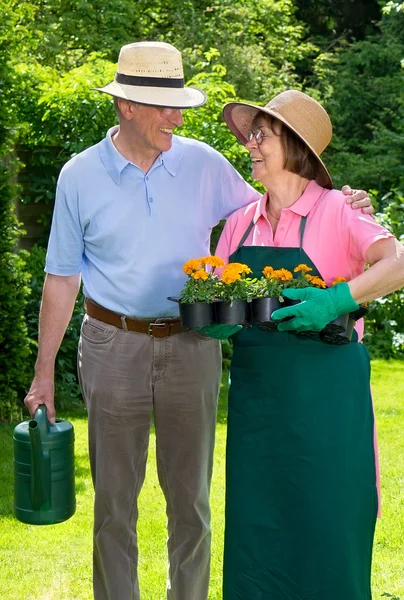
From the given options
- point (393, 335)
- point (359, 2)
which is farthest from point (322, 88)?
point (393, 335)

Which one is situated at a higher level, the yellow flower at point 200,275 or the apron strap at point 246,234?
the apron strap at point 246,234

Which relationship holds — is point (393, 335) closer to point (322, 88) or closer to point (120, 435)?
point (120, 435)

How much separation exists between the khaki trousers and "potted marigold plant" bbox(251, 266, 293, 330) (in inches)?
19.7

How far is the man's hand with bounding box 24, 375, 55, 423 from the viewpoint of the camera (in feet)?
11.0

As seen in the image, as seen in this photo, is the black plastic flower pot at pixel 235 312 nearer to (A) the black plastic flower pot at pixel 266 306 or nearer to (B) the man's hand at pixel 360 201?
(A) the black plastic flower pot at pixel 266 306

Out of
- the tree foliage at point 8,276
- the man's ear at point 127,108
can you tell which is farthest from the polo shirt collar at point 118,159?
the tree foliage at point 8,276

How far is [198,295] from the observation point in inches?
119

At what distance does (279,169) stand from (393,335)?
19.5ft

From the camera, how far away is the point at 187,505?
349 centimetres

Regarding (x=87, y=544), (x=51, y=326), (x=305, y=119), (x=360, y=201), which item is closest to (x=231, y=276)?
(x=360, y=201)

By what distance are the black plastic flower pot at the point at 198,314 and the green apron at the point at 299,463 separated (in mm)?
157

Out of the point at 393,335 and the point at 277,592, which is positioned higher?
the point at 277,592

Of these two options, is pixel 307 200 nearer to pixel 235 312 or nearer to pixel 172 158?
pixel 235 312

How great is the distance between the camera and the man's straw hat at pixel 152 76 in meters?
3.31
